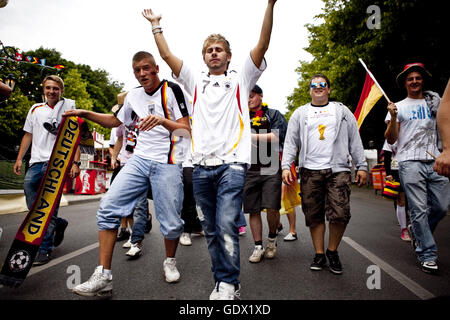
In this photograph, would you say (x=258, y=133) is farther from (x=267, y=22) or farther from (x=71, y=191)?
(x=71, y=191)

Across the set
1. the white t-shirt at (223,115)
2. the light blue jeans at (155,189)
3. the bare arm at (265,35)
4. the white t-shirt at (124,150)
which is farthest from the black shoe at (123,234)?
the bare arm at (265,35)

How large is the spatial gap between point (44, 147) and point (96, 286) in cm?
216

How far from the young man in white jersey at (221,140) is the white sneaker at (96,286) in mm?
899

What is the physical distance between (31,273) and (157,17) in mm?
2822

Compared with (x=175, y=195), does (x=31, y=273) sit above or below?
below

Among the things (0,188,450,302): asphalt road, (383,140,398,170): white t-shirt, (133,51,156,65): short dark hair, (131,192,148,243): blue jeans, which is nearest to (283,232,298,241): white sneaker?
(0,188,450,302): asphalt road

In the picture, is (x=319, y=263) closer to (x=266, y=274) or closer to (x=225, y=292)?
(x=266, y=274)

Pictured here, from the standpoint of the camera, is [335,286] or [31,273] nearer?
[335,286]

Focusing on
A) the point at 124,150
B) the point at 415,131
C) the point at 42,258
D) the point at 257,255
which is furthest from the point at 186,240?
the point at 415,131

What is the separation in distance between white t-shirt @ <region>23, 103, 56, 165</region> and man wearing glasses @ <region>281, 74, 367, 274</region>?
2922 mm

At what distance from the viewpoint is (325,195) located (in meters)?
3.48

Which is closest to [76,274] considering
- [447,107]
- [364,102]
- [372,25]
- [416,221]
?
[447,107]
